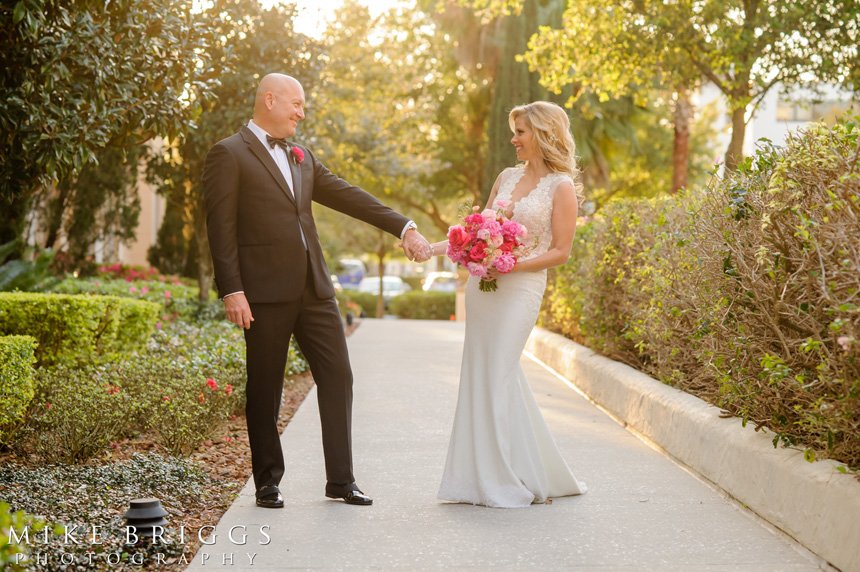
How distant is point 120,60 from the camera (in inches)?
329

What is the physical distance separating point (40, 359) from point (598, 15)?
10.4m

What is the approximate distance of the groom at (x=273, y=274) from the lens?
5625 mm

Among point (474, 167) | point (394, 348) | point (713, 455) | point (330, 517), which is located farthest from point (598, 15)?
point (474, 167)

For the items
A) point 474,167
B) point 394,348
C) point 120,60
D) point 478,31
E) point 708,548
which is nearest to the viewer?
point 708,548

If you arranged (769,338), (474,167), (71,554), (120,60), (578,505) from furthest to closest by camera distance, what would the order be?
(474,167), (120,60), (578,505), (769,338), (71,554)

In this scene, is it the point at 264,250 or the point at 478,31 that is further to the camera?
the point at 478,31

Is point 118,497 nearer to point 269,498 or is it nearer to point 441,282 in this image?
point 269,498

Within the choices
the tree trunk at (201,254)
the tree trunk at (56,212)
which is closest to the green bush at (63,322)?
the tree trunk at (201,254)

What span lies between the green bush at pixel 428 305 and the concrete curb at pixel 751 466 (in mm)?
23335

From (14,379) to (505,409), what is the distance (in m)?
Answer: 2.89

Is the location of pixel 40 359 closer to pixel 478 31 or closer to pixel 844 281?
pixel 844 281

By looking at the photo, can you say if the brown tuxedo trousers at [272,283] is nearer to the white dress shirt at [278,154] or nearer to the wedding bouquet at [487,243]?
the white dress shirt at [278,154]

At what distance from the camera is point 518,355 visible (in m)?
6.03

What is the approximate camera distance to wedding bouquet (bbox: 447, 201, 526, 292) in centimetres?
581
